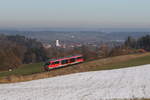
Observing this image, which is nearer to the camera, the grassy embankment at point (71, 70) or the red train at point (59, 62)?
the grassy embankment at point (71, 70)

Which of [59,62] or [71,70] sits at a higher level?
[71,70]

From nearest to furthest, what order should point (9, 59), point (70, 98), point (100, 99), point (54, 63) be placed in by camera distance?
point (100, 99)
point (70, 98)
point (54, 63)
point (9, 59)

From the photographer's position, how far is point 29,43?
454 ft

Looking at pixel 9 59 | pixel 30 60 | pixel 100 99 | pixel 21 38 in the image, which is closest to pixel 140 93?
pixel 100 99

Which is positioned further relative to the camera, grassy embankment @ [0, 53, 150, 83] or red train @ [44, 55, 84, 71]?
red train @ [44, 55, 84, 71]

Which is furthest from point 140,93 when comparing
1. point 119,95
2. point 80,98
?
point 80,98

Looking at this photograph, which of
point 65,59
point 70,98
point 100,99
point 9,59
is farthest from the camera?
point 9,59

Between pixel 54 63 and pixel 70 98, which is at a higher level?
pixel 70 98

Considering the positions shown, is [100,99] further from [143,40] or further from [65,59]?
[143,40]

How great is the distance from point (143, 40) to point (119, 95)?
8711cm

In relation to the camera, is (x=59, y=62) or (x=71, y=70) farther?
(x=59, y=62)

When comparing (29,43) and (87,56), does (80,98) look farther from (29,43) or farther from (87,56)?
(29,43)

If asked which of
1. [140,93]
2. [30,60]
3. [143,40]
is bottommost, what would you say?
[30,60]

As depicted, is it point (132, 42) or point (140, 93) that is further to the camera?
point (132, 42)
